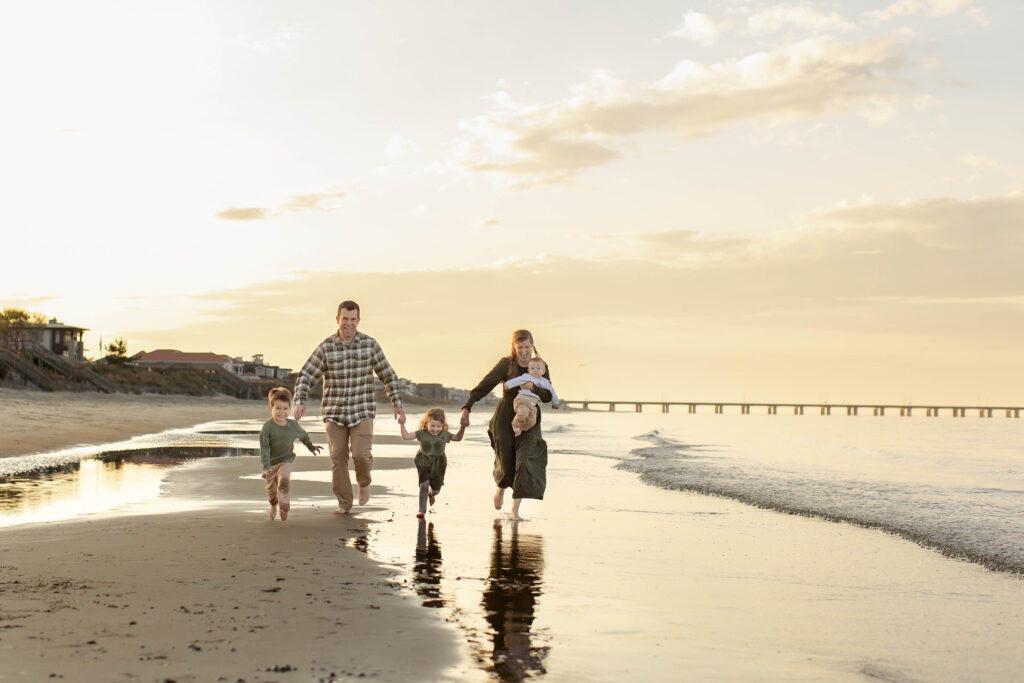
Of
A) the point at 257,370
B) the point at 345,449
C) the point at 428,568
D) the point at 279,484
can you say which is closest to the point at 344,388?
the point at 345,449

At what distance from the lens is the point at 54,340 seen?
72312 mm

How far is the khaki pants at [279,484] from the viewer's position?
27.8ft

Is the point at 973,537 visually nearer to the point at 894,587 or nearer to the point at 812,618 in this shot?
the point at 894,587

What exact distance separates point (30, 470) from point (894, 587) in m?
12.9

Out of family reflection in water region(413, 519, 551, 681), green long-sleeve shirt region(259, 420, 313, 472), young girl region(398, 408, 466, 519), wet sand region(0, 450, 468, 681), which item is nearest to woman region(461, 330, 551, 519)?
young girl region(398, 408, 466, 519)

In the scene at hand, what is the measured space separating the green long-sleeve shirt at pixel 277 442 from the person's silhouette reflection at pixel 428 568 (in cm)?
158

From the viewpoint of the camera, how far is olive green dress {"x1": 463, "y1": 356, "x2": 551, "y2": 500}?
9.19 metres

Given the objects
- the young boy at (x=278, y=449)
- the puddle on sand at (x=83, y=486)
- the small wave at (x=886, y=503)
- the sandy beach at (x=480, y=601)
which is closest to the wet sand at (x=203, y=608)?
the sandy beach at (x=480, y=601)

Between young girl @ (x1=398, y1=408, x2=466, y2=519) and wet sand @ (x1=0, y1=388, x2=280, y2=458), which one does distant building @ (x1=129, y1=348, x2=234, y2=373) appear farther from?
young girl @ (x1=398, y1=408, x2=466, y2=519)

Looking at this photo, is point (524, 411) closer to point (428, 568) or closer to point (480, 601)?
point (428, 568)

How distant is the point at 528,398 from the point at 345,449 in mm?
2097

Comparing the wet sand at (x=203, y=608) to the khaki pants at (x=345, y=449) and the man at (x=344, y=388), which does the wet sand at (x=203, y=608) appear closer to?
the khaki pants at (x=345, y=449)

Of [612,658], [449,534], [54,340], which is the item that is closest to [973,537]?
[449,534]

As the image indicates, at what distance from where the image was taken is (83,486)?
11.6 m
